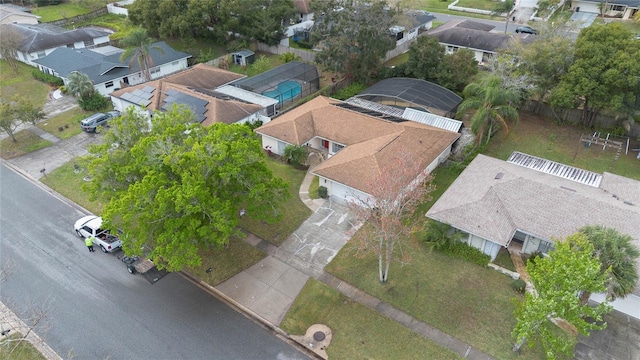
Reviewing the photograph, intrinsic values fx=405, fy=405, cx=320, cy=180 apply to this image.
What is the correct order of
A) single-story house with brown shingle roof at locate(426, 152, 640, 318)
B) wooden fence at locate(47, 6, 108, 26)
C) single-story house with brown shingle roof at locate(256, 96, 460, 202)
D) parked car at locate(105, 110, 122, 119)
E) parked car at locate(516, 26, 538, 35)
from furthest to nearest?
wooden fence at locate(47, 6, 108, 26) → parked car at locate(516, 26, 538, 35) → parked car at locate(105, 110, 122, 119) → single-story house with brown shingle roof at locate(256, 96, 460, 202) → single-story house with brown shingle roof at locate(426, 152, 640, 318)

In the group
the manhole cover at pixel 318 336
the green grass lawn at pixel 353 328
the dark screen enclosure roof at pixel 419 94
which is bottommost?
the manhole cover at pixel 318 336

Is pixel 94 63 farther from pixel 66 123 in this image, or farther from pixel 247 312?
pixel 247 312

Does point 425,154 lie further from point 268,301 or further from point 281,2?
point 281,2

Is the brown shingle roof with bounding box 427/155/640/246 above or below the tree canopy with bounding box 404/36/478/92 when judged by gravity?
below

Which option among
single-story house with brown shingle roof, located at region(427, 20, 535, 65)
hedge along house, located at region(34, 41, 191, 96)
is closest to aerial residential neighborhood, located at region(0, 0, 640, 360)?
hedge along house, located at region(34, 41, 191, 96)

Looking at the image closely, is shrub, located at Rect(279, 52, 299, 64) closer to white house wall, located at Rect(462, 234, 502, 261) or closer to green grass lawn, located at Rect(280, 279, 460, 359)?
white house wall, located at Rect(462, 234, 502, 261)

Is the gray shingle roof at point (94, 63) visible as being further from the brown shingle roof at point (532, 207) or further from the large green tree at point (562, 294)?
the large green tree at point (562, 294)

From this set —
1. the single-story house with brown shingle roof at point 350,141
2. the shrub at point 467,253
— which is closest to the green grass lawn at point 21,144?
the single-story house with brown shingle roof at point 350,141
